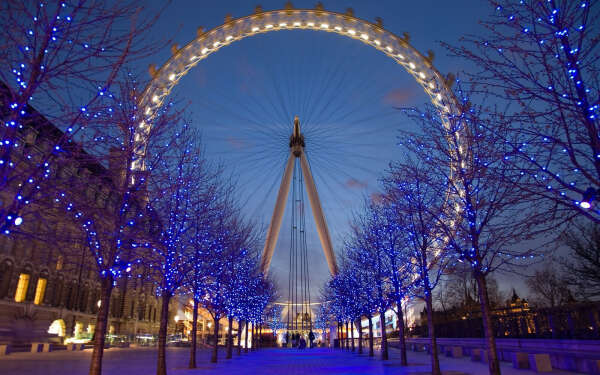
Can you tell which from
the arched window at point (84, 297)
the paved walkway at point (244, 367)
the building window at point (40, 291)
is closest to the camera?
the paved walkway at point (244, 367)

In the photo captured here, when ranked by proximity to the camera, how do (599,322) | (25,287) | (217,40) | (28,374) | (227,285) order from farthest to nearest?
(25,287), (217,40), (227,285), (599,322), (28,374)

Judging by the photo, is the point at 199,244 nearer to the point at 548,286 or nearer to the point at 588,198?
the point at 588,198

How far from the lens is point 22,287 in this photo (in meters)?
36.1

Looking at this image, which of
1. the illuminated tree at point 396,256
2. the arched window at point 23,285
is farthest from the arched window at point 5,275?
the illuminated tree at point 396,256

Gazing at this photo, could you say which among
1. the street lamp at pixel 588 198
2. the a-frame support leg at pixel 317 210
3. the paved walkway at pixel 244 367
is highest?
the a-frame support leg at pixel 317 210

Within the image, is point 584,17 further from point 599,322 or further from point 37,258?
point 37,258

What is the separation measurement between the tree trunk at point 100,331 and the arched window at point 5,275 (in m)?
30.1

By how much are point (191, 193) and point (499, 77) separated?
1311 centimetres

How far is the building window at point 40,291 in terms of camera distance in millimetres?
38031

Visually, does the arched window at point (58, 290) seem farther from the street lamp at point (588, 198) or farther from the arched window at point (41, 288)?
the street lamp at point (588, 198)

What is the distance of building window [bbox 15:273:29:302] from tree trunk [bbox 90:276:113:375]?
32139mm

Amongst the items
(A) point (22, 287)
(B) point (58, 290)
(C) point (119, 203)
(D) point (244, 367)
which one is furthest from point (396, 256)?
(B) point (58, 290)

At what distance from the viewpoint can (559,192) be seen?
7.41 metres

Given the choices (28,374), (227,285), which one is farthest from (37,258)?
(28,374)
